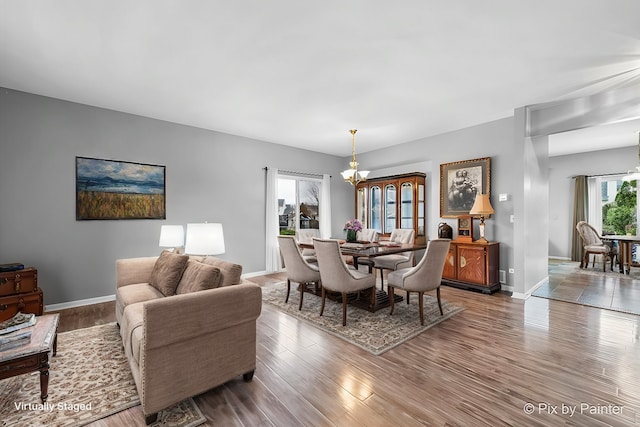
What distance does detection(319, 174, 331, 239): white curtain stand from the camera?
22.1ft

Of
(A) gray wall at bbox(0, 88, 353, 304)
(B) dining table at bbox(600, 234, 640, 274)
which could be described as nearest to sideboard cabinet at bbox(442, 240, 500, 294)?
(B) dining table at bbox(600, 234, 640, 274)

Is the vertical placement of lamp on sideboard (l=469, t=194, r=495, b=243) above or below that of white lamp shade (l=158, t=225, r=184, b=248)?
above

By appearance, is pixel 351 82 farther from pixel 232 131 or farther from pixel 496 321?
pixel 496 321

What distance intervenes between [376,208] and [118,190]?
15.8ft

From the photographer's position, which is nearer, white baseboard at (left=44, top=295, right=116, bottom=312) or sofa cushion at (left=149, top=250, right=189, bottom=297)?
sofa cushion at (left=149, top=250, right=189, bottom=297)

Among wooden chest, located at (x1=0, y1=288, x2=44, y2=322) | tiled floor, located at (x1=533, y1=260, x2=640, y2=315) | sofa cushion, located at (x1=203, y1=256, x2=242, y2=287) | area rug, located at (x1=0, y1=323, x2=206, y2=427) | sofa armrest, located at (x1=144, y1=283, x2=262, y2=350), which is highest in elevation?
sofa cushion, located at (x1=203, y1=256, x2=242, y2=287)

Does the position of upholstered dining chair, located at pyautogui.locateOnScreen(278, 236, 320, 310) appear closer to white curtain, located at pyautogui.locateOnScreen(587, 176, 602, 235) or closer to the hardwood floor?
the hardwood floor

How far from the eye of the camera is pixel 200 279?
218 cm

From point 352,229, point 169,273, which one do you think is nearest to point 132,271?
point 169,273

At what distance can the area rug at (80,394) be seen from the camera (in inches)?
67.4

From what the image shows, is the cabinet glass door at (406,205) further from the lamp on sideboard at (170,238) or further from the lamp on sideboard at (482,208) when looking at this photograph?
the lamp on sideboard at (170,238)

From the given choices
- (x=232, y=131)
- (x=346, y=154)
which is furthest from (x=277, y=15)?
(x=346, y=154)

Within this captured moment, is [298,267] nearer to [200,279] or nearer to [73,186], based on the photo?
[200,279]

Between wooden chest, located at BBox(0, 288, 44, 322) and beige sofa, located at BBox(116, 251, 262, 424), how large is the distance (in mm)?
1760
